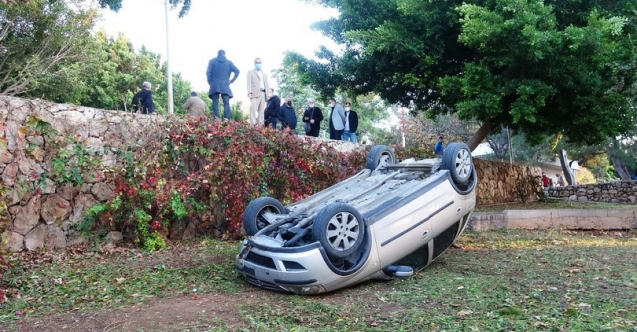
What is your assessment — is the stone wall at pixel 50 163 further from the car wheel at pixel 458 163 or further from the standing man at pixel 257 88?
the car wheel at pixel 458 163

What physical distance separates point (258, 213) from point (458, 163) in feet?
8.31

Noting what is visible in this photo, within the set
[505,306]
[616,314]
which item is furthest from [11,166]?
[616,314]

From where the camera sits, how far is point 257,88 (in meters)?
11.3

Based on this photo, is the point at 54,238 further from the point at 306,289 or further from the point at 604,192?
the point at 604,192

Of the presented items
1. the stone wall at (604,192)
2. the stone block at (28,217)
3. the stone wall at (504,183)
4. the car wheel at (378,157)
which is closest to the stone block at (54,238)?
the stone block at (28,217)

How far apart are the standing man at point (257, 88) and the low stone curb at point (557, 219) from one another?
538 cm

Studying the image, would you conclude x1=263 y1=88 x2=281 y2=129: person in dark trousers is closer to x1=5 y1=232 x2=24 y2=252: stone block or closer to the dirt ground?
x1=5 y1=232 x2=24 y2=252: stone block

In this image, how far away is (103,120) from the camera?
7.64 meters

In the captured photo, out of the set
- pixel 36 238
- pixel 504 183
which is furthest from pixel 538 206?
pixel 36 238

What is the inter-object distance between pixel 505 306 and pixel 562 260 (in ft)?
8.92

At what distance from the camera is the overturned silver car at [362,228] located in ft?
15.8

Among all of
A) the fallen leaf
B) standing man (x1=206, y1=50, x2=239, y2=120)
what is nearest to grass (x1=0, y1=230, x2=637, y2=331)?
the fallen leaf

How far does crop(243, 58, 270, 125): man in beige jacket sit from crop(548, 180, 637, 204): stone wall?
51.9 ft

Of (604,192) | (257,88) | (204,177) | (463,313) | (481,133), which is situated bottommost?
(463,313)
